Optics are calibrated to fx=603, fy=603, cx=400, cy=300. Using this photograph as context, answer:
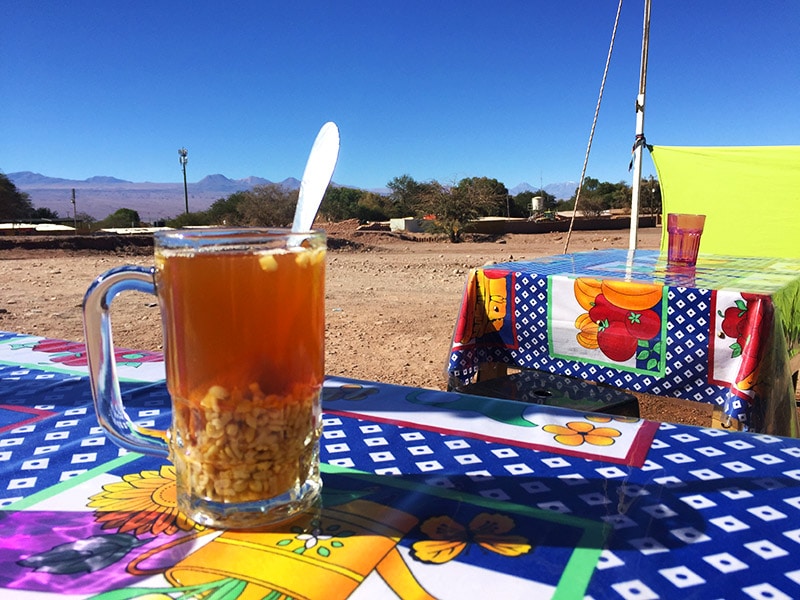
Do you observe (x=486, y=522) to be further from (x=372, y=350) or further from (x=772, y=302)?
(x=372, y=350)

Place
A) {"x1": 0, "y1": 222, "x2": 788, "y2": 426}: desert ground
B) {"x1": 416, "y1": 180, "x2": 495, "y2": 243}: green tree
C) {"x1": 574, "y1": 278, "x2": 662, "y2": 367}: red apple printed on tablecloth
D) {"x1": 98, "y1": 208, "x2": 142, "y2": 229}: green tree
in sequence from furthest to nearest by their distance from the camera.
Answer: {"x1": 98, "y1": 208, "x2": 142, "y2": 229}: green tree
{"x1": 416, "y1": 180, "x2": 495, "y2": 243}: green tree
{"x1": 0, "y1": 222, "x2": 788, "y2": 426}: desert ground
{"x1": 574, "y1": 278, "x2": 662, "y2": 367}: red apple printed on tablecloth

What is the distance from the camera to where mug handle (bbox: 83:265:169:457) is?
0.57 m

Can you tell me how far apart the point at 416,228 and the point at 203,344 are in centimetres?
2489

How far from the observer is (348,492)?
627 mm

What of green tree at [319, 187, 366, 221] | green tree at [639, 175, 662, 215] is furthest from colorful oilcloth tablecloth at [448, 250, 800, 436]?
green tree at [639, 175, 662, 215]

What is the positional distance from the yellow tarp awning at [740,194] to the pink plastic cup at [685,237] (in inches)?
71.9

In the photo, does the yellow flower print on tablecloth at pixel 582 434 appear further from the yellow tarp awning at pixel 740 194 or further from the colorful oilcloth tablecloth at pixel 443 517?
the yellow tarp awning at pixel 740 194

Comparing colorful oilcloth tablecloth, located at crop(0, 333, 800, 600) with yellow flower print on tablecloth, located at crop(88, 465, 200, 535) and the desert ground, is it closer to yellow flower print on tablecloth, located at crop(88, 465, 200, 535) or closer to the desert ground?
yellow flower print on tablecloth, located at crop(88, 465, 200, 535)

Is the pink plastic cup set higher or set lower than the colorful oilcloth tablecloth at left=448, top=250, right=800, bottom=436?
higher

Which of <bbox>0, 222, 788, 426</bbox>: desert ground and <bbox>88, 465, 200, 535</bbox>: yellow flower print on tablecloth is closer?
<bbox>88, 465, 200, 535</bbox>: yellow flower print on tablecloth

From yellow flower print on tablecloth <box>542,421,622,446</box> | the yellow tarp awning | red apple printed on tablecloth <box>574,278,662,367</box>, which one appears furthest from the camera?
the yellow tarp awning

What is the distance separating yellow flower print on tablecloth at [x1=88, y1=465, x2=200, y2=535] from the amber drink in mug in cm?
2

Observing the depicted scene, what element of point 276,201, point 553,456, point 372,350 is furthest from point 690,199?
point 276,201

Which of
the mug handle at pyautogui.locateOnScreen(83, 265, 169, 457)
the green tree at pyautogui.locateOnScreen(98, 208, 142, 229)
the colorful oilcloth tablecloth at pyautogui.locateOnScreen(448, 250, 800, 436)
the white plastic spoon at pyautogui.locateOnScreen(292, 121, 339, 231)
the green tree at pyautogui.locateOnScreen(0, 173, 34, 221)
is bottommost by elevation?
the colorful oilcloth tablecloth at pyautogui.locateOnScreen(448, 250, 800, 436)
